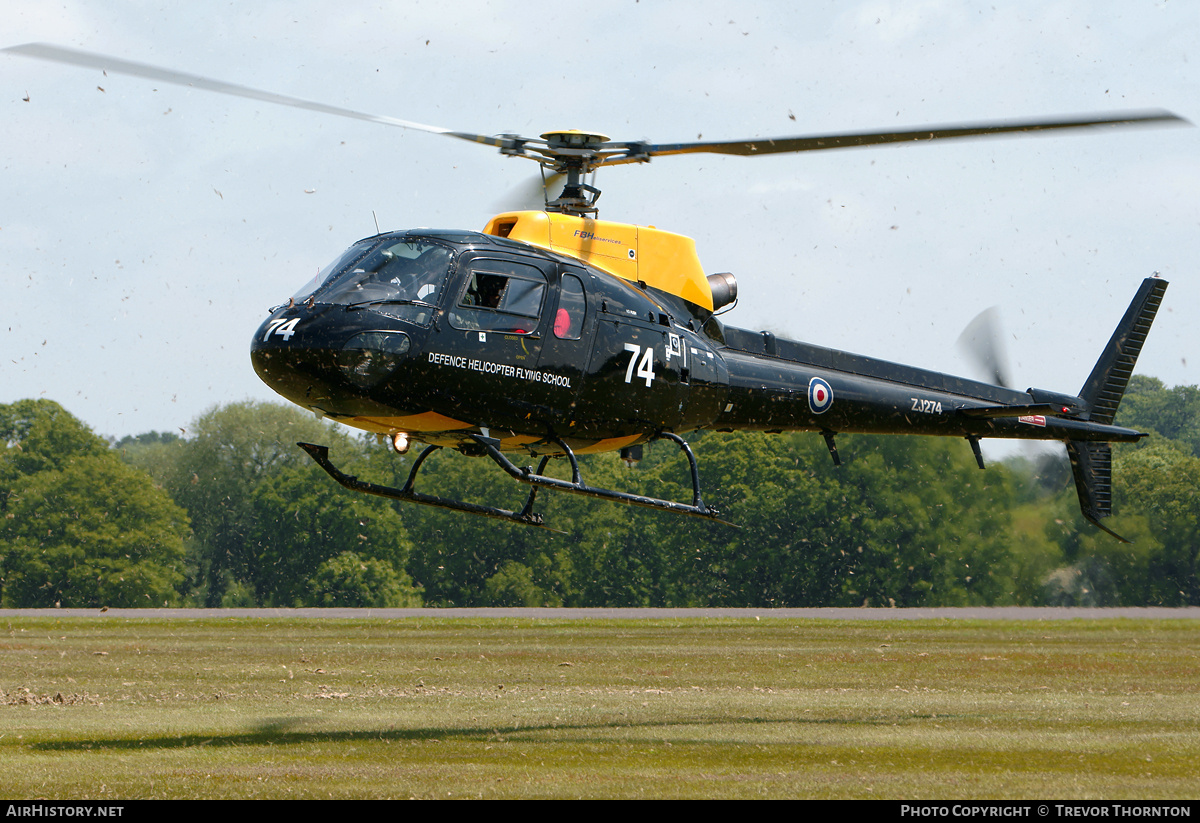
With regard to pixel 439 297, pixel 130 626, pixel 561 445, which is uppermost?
pixel 439 297

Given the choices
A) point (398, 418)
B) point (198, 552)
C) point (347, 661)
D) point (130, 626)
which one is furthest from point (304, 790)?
point (198, 552)

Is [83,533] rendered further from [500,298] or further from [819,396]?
[500,298]

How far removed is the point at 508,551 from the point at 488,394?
5911cm

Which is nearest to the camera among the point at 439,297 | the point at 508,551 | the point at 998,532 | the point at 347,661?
the point at 439,297

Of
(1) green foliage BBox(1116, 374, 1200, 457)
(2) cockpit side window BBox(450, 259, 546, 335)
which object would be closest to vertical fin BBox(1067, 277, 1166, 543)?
(2) cockpit side window BBox(450, 259, 546, 335)

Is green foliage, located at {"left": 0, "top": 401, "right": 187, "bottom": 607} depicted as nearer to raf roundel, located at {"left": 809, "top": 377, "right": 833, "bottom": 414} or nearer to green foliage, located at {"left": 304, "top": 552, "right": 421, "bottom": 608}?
green foliage, located at {"left": 304, "top": 552, "right": 421, "bottom": 608}

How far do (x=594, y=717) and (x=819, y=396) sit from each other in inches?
190

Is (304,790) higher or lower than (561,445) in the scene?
lower

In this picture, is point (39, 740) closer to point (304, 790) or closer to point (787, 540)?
point (304, 790)

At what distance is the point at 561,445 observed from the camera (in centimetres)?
1259

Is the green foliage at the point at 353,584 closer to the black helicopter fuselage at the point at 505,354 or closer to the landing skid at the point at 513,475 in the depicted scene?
the black helicopter fuselage at the point at 505,354

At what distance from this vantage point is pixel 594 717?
14.8 meters

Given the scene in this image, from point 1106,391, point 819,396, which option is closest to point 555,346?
point 819,396

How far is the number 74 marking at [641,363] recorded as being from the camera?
12805 millimetres
